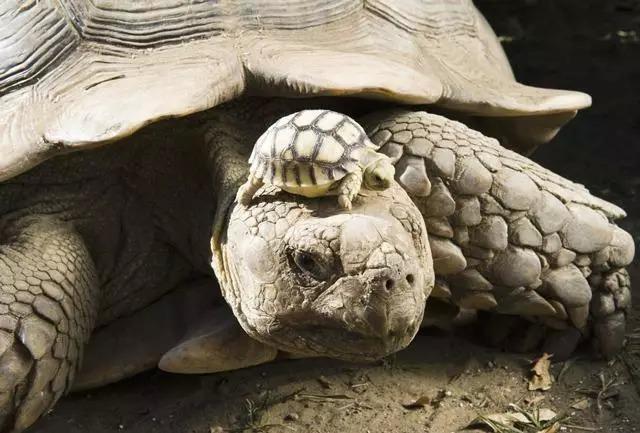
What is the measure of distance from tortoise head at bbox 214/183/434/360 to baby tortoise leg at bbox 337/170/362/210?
28mm

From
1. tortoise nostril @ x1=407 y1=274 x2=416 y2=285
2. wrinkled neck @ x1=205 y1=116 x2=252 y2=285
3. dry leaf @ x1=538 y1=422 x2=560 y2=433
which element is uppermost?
tortoise nostril @ x1=407 y1=274 x2=416 y2=285

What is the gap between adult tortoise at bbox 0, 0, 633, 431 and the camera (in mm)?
2570

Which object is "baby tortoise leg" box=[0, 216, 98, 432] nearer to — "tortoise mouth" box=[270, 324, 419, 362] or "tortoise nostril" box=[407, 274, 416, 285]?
"tortoise mouth" box=[270, 324, 419, 362]

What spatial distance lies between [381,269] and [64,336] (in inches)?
46.4

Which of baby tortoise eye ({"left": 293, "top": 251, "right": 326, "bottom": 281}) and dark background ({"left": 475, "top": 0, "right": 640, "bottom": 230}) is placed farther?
dark background ({"left": 475, "top": 0, "right": 640, "bottom": 230})

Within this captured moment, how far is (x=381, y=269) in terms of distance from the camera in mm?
2150

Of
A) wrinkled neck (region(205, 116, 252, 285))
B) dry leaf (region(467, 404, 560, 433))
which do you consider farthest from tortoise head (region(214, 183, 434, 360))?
dry leaf (region(467, 404, 560, 433))

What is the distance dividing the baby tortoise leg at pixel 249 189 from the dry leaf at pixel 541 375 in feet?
4.26

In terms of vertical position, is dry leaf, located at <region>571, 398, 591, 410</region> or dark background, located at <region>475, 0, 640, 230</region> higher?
dry leaf, located at <region>571, 398, 591, 410</region>

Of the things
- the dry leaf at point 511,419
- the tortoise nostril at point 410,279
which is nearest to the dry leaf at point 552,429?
the dry leaf at point 511,419

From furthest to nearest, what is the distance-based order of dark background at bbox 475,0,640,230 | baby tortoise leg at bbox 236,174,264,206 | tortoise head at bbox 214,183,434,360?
1. dark background at bbox 475,0,640,230
2. baby tortoise leg at bbox 236,174,264,206
3. tortoise head at bbox 214,183,434,360

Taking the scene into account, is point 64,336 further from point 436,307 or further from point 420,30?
point 420,30

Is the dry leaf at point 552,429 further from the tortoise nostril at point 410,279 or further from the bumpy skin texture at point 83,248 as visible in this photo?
the bumpy skin texture at point 83,248

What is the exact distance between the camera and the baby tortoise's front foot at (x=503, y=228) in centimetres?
295
